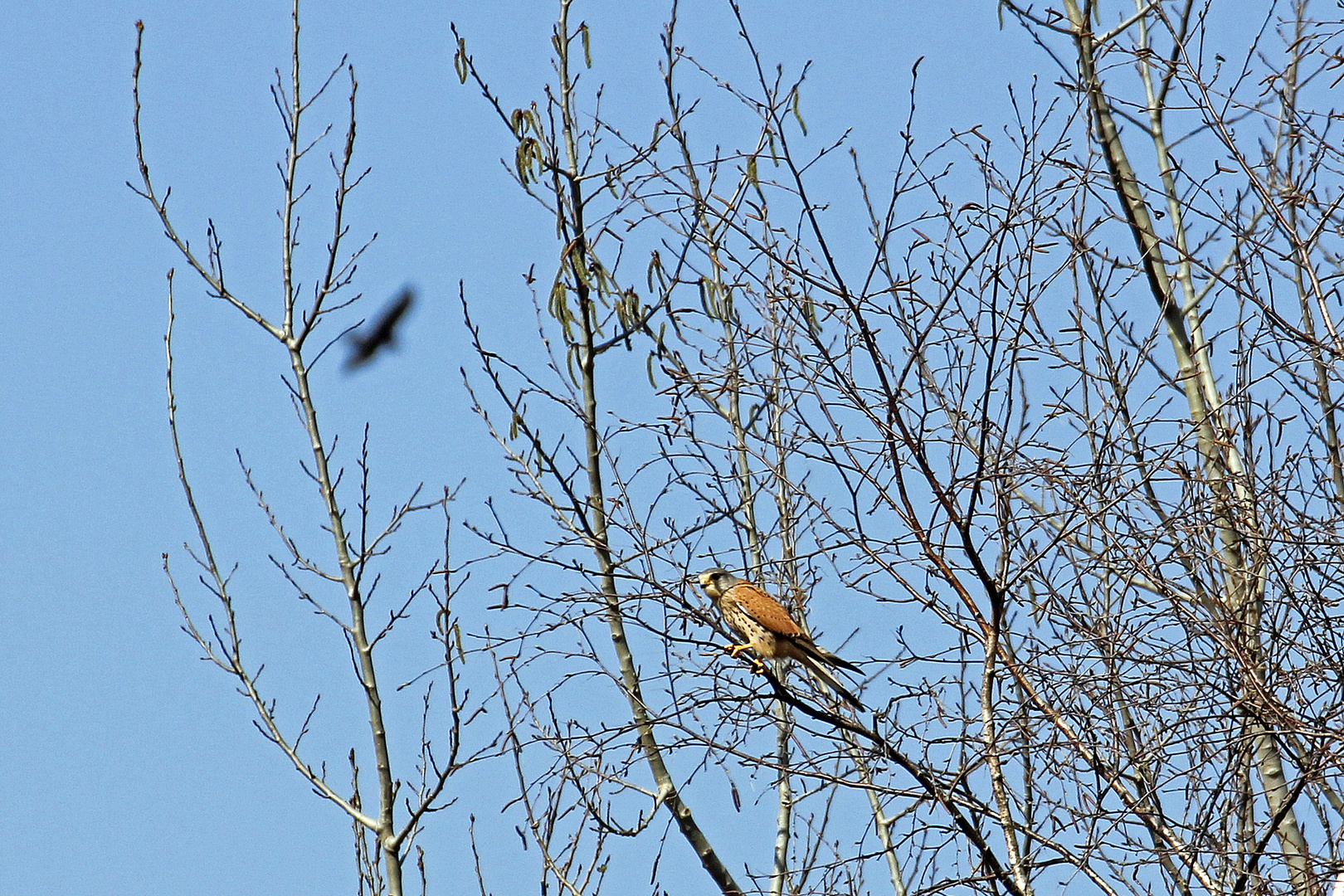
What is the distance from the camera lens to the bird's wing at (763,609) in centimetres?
621

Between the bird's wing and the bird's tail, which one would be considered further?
the bird's wing

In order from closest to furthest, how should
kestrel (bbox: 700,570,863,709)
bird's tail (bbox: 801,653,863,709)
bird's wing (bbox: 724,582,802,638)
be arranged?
1. bird's tail (bbox: 801,653,863,709)
2. kestrel (bbox: 700,570,863,709)
3. bird's wing (bbox: 724,582,802,638)

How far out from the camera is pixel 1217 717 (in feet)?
14.3

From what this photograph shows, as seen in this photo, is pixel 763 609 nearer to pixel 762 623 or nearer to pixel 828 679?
pixel 762 623

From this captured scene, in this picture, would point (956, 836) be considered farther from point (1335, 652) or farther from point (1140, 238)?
point (1140, 238)

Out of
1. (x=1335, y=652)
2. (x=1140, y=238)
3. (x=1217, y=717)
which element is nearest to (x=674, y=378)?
(x=1217, y=717)

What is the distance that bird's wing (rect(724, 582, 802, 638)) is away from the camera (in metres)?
6.21

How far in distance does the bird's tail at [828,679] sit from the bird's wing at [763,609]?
0.45 ft

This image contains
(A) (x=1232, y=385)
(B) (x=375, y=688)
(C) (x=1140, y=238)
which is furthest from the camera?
(C) (x=1140, y=238)

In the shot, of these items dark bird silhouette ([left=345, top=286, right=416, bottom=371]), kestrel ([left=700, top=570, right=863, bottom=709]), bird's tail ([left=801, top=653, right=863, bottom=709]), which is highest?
dark bird silhouette ([left=345, top=286, right=416, bottom=371])

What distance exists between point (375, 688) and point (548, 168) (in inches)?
92.5

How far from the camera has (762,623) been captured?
20.4ft

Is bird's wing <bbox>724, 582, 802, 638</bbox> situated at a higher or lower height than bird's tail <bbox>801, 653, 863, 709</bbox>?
higher

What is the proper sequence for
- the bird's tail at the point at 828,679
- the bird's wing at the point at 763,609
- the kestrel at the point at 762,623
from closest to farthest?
1. the bird's tail at the point at 828,679
2. the kestrel at the point at 762,623
3. the bird's wing at the point at 763,609
